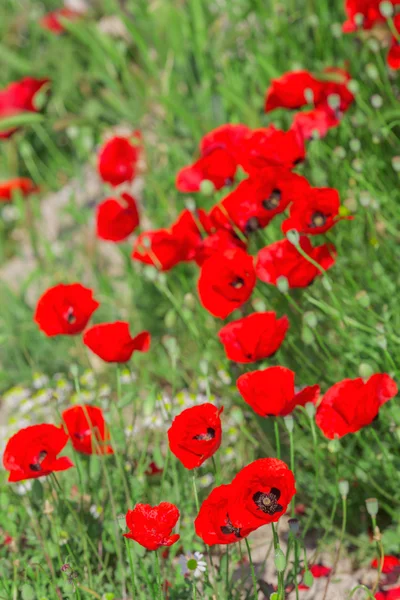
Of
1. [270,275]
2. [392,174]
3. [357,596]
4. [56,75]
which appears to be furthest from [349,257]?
[56,75]

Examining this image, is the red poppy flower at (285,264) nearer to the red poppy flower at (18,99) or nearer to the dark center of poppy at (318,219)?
the dark center of poppy at (318,219)

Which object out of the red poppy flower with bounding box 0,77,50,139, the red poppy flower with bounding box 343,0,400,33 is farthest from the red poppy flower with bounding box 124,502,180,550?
the red poppy flower with bounding box 0,77,50,139

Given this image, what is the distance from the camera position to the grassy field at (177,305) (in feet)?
6.13

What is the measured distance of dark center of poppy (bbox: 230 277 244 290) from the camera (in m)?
1.91

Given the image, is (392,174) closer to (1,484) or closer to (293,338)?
(293,338)

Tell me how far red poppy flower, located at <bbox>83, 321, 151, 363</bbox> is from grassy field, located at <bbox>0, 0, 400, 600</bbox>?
3.0 inches

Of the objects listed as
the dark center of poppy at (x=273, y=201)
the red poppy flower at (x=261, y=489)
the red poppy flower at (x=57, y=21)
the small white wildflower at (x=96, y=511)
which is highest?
the red poppy flower at (x=57, y=21)

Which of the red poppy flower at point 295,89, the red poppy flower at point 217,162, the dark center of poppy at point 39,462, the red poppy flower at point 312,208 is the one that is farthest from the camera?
the red poppy flower at point 295,89

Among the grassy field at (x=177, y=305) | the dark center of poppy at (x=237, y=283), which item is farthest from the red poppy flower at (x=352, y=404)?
the dark center of poppy at (x=237, y=283)

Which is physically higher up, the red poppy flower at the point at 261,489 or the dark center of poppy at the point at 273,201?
the dark center of poppy at the point at 273,201

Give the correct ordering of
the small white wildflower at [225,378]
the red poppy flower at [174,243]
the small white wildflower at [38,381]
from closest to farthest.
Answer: the red poppy flower at [174,243]
the small white wildflower at [225,378]
the small white wildflower at [38,381]

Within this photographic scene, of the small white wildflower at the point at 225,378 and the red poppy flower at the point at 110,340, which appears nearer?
the red poppy flower at the point at 110,340

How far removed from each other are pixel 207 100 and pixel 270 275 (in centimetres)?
166

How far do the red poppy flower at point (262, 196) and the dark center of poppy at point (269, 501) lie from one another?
749 millimetres
